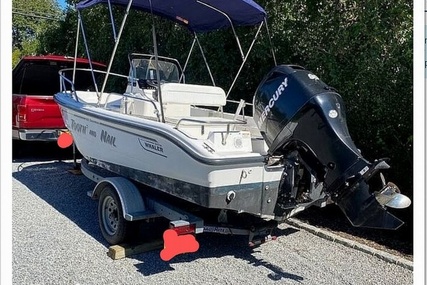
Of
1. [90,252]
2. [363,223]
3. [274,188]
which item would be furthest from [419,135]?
[90,252]

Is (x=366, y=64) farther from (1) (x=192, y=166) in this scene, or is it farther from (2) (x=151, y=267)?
(2) (x=151, y=267)

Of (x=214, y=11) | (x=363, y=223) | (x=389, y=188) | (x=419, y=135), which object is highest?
(x=214, y=11)

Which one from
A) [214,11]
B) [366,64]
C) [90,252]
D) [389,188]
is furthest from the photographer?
[214,11]

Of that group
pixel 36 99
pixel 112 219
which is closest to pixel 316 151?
Answer: pixel 112 219

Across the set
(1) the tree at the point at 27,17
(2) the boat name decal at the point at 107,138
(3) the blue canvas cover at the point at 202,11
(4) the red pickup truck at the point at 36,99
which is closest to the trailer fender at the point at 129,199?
(2) the boat name decal at the point at 107,138

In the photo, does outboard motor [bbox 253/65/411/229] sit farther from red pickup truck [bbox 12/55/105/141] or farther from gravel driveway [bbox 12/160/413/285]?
red pickup truck [bbox 12/55/105/141]

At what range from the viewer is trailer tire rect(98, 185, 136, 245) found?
3.96 metres

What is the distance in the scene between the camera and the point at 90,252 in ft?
13.0

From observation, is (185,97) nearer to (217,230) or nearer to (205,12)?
(217,230)

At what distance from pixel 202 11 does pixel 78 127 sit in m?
2.08

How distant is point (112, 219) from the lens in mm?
4199

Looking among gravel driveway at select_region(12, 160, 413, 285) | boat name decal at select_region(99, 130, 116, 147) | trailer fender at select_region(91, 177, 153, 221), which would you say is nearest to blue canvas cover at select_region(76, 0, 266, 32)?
boat name decal at select_region(99, 130, 116, 147)

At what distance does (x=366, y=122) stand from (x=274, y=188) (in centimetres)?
198

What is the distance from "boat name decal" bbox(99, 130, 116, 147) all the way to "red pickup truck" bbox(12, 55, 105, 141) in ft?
8.66
